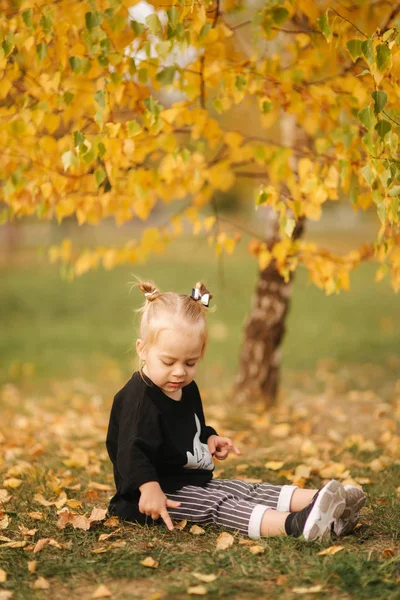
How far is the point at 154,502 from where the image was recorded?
295 centimetres

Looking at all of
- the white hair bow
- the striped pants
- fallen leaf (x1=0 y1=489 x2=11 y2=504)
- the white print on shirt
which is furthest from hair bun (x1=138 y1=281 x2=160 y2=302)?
fallen leaf (x1=0 y1=489 x2=11 y2=504)

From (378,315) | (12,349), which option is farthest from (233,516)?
(378,315)

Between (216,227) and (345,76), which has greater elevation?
(345,76)

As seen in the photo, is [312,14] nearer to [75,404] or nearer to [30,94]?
[30,94]

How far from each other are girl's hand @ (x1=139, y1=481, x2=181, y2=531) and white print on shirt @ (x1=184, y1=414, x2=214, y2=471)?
29 cm

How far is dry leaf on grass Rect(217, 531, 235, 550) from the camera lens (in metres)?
2.91

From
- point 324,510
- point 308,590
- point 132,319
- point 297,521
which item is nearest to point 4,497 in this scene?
point 297,521

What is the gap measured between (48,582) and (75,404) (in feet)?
13.7

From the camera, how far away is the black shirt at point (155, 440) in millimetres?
3062

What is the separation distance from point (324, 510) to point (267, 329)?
10.3 feet

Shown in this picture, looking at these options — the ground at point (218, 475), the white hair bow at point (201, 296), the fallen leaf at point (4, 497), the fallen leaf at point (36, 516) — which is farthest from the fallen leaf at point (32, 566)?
the white hair bow at point (201, 296)

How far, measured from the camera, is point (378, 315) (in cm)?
1288

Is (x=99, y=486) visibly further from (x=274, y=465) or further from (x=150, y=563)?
(x=150, y=563)

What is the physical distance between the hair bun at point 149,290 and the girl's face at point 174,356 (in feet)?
0.70
